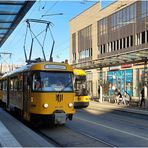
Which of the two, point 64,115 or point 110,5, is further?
point 110,5

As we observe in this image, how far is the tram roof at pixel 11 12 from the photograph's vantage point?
16347 millimetres

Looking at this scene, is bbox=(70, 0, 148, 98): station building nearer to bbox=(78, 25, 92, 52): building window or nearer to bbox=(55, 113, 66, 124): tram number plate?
bbox=(78, 25, 92, 52): building window

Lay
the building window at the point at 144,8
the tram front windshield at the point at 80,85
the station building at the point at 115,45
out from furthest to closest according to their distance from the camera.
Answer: the building window at the point at 144,8
the station building at the point at 115,45
the tram front windshield at the point at 80,85

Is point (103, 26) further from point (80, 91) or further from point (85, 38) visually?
point (80, 91)

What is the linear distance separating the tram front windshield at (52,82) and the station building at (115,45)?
1900 cm

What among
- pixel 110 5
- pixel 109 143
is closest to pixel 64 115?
pixel 109 143

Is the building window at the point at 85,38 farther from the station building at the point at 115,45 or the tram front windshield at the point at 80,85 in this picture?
the tram front windshield at the point at 80,85

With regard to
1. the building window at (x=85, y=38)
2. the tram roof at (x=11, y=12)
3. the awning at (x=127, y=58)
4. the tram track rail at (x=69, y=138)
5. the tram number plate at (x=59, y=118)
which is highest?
the building window at (x=85, y=38)

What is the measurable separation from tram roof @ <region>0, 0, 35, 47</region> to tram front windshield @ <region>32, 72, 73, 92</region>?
2.78 m

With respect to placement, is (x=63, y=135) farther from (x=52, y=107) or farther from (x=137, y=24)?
(x=137, y=24)

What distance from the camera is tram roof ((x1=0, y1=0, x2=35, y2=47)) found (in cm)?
1635

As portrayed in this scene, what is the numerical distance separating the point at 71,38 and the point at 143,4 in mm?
31501

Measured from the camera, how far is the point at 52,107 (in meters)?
17.0

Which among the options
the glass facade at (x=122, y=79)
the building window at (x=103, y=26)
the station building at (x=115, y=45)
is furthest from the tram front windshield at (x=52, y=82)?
the building window at (x=103, y=26)
